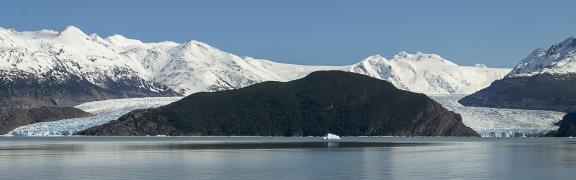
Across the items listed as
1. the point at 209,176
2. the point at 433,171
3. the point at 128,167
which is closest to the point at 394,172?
the point at 433,171

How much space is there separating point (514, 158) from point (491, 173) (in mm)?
32337

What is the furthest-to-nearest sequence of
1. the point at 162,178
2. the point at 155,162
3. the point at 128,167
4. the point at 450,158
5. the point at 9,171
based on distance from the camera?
the point at 450,158 → the point at 155,162 → the point at 128,167 → the point at 9,171 → the point at 162,178

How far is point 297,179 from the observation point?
84.6 metres

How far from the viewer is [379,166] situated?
10362 centimetres

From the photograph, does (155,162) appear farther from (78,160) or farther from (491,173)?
(491,173)

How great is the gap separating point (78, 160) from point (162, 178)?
32604 millimetres

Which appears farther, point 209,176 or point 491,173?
point 491,173

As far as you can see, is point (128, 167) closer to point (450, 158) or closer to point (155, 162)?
point (155, 162)

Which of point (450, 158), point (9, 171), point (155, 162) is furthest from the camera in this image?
point (450, 158)

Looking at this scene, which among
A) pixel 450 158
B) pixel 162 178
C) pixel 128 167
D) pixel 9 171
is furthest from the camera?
pixel 450 158

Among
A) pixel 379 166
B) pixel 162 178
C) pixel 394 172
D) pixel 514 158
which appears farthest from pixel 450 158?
pixel 162 178

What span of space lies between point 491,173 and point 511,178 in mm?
6885

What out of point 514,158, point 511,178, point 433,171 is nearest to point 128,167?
point 433,171

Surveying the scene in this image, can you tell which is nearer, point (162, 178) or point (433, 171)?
point (162, 178)
